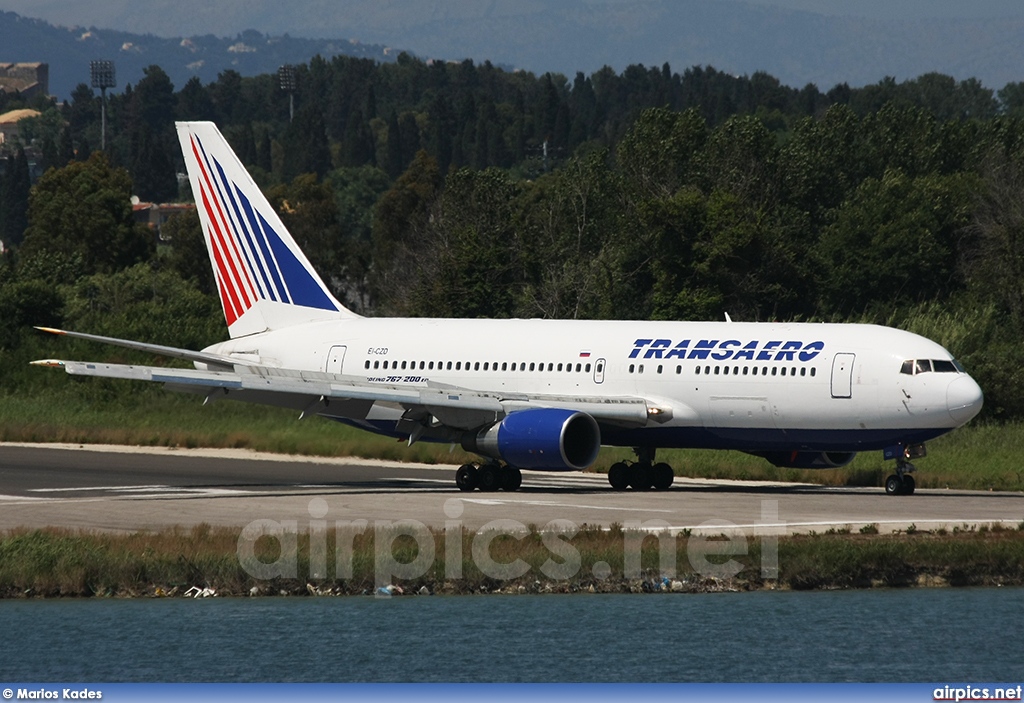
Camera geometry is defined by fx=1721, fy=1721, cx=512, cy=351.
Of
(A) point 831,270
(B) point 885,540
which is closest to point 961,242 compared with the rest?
(A) point 831,270

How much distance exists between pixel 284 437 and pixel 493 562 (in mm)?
25593

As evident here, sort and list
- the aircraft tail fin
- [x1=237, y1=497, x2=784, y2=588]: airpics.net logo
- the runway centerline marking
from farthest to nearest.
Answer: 1. the aircraft tail fin
2. the runway centerline marking
3. [x1=237, y1=497, x2=784, y2=588]: airpics.net logo

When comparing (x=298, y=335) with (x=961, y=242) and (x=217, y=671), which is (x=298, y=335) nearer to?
(x=217, y=671)

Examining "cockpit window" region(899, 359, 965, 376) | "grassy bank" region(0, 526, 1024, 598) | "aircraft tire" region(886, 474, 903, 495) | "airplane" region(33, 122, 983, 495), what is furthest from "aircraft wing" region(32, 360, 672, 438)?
"grassy bank" region(0, 526, 1024, 598)

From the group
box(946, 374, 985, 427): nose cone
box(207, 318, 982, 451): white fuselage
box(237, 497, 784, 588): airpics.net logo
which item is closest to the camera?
box(237, 497, 784, 588): airpics.net logo

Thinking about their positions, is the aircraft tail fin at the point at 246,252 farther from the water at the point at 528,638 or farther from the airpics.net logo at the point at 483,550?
the water at the point at 528,638

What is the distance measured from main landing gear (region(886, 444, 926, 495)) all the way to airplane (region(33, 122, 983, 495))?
0.14ft

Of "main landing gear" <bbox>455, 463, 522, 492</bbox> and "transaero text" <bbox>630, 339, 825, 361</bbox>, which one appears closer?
"transaero text" <bbox>630, 339, 825, 361</bbox>

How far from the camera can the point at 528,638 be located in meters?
25.3

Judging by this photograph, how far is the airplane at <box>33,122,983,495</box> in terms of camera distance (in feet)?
128

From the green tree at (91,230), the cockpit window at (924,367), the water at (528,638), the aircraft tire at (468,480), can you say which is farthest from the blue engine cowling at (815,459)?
the green tree at (91,230)

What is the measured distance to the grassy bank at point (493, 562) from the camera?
28.4 meters

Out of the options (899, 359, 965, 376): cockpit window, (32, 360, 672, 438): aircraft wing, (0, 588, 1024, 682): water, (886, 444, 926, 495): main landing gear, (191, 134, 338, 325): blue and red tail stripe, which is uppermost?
(191, 134, 338, 325): blue and red tail stripe

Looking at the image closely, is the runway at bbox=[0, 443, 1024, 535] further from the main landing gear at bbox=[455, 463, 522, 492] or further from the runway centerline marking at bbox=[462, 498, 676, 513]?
→ the main landing gear at bbox=[455, 463, 522, 492]
